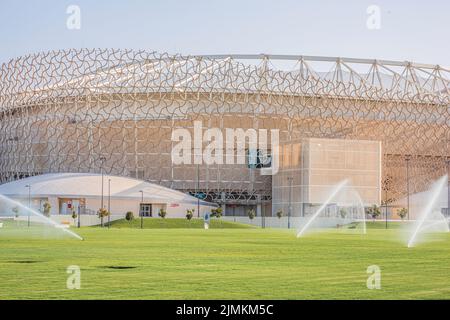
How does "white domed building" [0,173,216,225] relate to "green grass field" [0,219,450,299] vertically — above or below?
below

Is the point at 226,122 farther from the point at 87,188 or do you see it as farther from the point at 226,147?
the point at 87,188

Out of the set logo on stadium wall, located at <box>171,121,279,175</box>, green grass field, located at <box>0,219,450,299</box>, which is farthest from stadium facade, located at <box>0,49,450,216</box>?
green grass field, located at <box>0,219,450,299</box>

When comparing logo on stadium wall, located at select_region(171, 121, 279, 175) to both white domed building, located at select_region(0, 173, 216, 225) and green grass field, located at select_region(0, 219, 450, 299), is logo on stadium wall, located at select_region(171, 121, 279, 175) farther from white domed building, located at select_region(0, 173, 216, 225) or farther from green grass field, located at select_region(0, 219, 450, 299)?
green grass field, located at select_region(0, 219, 450, 299)

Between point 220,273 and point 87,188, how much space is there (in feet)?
251

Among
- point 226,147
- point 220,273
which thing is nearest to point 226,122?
point 226,147

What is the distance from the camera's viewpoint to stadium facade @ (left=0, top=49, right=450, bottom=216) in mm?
97000

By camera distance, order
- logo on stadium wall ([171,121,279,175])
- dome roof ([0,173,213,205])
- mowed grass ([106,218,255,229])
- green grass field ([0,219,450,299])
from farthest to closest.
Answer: logo on stadium wall ([171,121,279,175]), dome roof ([0,173,213,205]), mowed grass ([106,218,255,229]), green grass field ([0,219,450,299])

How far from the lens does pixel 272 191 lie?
101375 millimetres

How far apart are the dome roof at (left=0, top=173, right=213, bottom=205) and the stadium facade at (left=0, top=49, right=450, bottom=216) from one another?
2721 millimetres

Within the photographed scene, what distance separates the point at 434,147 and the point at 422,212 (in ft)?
47.9

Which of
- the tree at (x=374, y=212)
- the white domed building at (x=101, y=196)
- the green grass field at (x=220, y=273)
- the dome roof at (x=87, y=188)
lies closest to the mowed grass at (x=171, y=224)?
the tree at (x=374, y=212)

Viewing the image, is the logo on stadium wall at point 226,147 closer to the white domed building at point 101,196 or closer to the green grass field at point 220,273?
the white domed building at point 101,196

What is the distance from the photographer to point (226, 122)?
101 meters

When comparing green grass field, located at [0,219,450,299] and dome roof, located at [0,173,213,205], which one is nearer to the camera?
green grass field, located at [0,219,450,299]
